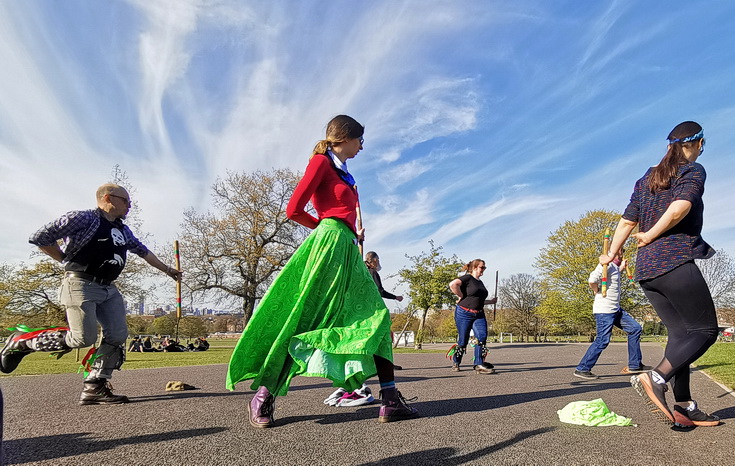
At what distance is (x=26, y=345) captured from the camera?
13.4 ft

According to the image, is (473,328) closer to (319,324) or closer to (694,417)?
(694,417)

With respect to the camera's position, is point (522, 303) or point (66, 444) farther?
point (522, 303)

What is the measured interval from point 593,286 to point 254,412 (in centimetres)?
603

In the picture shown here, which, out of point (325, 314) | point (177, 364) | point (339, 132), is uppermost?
point (339, 132)

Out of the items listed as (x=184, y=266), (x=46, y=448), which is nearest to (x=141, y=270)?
(x=184, y=266)

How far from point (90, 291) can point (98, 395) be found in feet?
3.22

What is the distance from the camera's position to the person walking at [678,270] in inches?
126

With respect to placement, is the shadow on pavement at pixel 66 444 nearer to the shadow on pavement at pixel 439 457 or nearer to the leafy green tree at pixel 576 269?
the shadow on pavement at pixel 439 457

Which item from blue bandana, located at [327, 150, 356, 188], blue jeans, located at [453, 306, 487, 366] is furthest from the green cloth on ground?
blue jeans, located at [453, 306, 487, 366]

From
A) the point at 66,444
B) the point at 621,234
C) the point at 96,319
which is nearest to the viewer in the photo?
the point at 66,444

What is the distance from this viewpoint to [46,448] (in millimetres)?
2699

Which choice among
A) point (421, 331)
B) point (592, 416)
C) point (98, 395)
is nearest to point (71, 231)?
point (98, 395)

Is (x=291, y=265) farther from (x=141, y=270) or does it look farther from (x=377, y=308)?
(x=141, y=270)

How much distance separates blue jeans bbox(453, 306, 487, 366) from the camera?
7.53 meters
